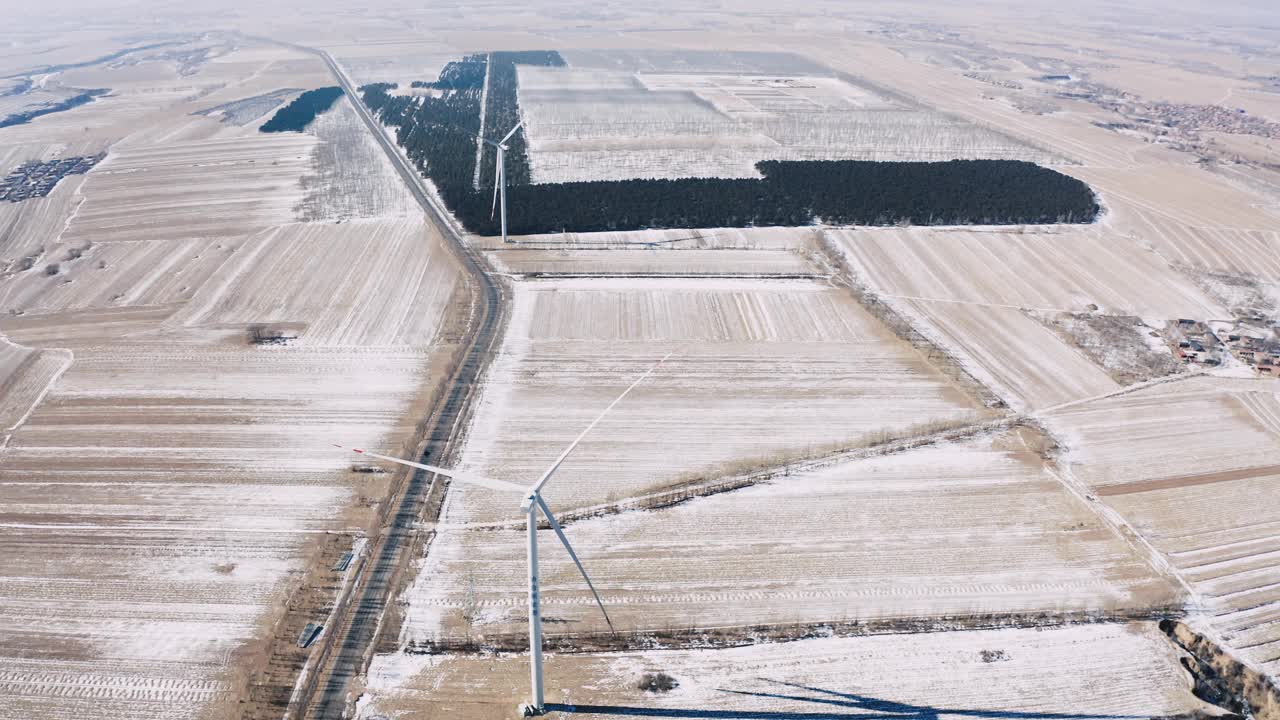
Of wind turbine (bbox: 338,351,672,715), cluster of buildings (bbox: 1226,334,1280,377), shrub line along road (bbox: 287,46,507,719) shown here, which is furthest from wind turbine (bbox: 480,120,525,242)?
cluster of buildings (bbox: 1226,334,1280,377)

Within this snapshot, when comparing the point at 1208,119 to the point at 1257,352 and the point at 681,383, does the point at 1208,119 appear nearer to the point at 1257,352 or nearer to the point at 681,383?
the point at 1257,352

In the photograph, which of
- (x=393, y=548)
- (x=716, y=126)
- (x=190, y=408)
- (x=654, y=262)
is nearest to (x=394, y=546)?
(x=393, y=548)

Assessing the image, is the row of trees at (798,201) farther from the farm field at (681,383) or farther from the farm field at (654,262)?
the farm field at (681,383)

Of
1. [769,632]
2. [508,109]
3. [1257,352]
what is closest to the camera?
[769,632]

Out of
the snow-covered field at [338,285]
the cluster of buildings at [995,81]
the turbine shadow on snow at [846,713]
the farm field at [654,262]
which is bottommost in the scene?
the turbine shadow on snow at [846,713]

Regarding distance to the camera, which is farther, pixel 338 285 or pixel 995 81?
pixel 995 81

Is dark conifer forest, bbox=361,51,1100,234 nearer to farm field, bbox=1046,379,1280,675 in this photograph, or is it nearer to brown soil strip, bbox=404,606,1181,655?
farm field, bbox=1046,379,1280,675

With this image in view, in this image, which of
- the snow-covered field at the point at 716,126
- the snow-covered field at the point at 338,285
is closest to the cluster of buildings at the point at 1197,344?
the snow-covered field at the point at 716,126
